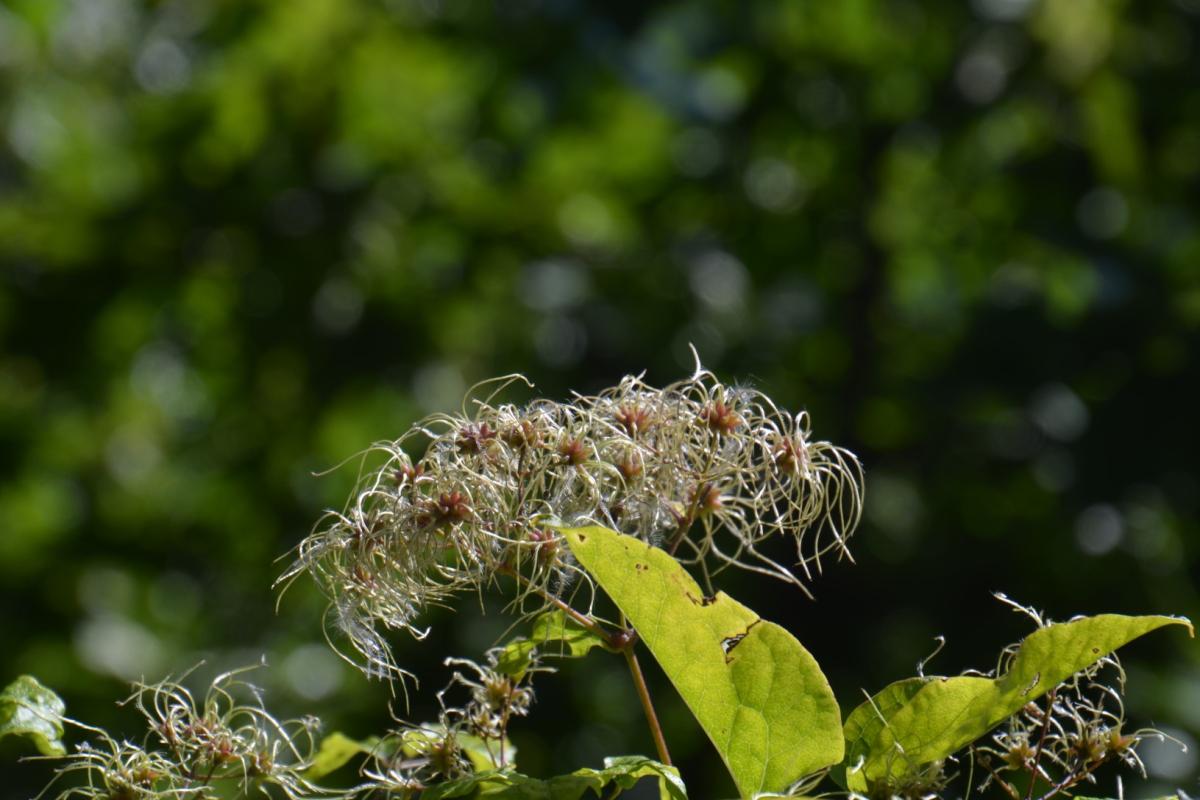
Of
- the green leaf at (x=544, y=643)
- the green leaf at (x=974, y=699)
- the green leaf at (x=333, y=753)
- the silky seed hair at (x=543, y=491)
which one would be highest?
the silky seed hair at (x=543, y=491)

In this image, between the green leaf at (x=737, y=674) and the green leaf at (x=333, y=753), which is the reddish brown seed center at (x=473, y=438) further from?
the green leaf at (x=333, y=753)

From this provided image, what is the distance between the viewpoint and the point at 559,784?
72 cm

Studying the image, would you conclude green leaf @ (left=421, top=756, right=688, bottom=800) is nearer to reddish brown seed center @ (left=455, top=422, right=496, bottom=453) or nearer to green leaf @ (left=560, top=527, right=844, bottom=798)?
green leaf @ (left=560, top=527, right=844, bottom=798)

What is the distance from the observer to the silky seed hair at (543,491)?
851mm

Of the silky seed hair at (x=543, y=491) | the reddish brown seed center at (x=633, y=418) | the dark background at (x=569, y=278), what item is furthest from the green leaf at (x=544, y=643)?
the dark background at (x=569, y=278)

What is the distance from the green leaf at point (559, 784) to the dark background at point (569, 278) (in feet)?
9.57

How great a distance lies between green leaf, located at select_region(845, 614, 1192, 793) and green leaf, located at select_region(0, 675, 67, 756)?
0.54m

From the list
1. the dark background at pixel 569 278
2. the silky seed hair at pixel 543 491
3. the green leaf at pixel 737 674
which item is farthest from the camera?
the dark background at pixel 569 278

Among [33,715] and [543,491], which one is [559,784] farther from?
[33,715]

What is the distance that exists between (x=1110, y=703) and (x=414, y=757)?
2621 mm

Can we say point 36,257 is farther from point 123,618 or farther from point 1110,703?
point 1110,703

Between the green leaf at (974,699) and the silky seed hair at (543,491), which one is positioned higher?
the silky seed hair at (543,491)

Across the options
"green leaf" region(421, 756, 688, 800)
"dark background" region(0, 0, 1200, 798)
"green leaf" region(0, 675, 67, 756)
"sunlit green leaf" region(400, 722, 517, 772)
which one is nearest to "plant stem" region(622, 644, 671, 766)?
"green leaf" region(421, 756, 688, 800)

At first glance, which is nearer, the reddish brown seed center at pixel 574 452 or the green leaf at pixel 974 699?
the green leaf at pixel 974 699
